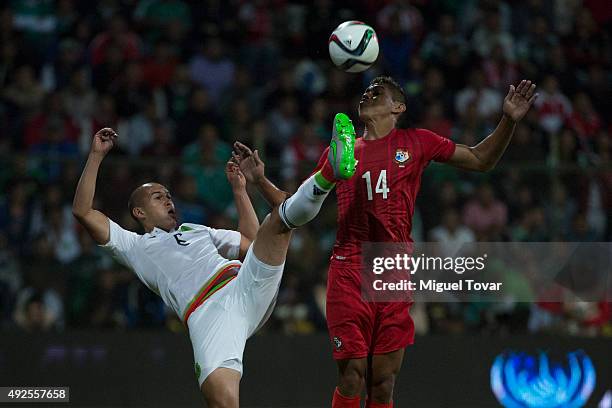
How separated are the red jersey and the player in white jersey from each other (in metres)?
0.47

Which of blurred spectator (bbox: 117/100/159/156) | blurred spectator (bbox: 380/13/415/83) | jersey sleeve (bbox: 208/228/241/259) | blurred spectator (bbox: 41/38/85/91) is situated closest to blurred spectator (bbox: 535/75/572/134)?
blurred spectator (bbox: 380/13/415/83)

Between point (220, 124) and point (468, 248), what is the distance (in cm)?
342

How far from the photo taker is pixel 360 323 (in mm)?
7082

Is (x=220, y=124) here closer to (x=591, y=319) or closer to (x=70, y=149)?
(x=70, y=149)

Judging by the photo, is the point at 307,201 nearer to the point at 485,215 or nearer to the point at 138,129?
the point at 485,215

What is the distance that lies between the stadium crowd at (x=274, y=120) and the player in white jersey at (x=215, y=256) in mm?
2344

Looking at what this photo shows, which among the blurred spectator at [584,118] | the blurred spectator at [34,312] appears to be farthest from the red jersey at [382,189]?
the blurred spectator at [584,118]

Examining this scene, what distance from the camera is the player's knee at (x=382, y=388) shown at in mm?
7113

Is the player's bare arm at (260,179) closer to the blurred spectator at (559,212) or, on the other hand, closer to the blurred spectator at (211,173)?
the blurred spectator at (211,173)

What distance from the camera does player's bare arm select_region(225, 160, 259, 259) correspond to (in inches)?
310

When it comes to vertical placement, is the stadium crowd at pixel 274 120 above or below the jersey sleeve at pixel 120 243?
above

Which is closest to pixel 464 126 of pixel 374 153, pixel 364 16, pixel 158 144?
pixel 364 16

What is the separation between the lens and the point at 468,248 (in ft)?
34.0

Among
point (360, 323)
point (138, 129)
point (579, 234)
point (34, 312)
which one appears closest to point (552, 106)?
point (579, 234)
